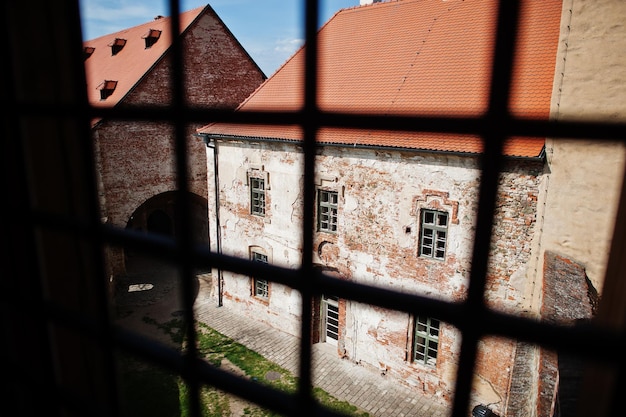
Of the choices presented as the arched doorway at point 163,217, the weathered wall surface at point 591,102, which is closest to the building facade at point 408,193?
the weathered wall surface at point 591,102

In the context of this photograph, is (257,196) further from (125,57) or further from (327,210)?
(125,57)

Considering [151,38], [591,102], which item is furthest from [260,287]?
[151,38]

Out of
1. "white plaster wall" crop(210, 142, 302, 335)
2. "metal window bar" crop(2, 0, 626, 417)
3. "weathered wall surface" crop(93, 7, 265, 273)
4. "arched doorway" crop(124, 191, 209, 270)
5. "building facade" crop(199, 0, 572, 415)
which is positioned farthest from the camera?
"arched doorway" crop(124, 191, 209, 270)

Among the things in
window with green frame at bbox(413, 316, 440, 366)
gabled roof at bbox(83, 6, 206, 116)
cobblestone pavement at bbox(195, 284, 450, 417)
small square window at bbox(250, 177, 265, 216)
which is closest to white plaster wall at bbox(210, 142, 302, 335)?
small square window at bbox(250, 177, 265, 216)

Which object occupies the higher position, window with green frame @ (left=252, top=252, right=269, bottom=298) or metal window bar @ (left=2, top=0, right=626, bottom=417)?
metal window bar @ (left=2, top=0, right=626, bottom=417)

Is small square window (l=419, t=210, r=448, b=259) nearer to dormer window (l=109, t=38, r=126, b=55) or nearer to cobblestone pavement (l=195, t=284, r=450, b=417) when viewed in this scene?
cobblestone pavement (l=195, t=284, r=450, b=417)

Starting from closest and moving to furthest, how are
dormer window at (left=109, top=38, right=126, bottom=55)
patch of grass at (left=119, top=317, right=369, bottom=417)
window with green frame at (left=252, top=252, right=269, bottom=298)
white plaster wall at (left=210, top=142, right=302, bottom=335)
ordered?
patch of grass at (left=119, top=317, right=369, bottom=417) < white plaster wall at (left=210, top=142, right=302, bottom=335) < window with green frame at (left=252, top=252, right=269, bottom=298) < dormer window at (left=109, top=38, right=126, bottom=55)

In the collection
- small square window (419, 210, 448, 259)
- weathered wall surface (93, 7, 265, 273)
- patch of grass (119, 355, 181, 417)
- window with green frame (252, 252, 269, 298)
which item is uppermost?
weathered wall surface (93, 7, 265, 273)

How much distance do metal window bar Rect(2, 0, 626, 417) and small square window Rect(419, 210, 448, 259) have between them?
275 inches

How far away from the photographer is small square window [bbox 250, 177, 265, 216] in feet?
34.1

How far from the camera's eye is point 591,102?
4.32 meters

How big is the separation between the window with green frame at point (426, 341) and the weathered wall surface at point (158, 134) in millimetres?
7784

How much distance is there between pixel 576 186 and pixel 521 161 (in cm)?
175

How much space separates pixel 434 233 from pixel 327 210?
2557 millimetres
